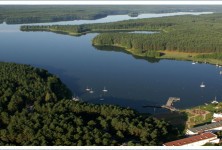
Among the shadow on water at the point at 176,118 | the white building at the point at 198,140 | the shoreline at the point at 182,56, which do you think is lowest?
the shadow on water at the point at 176,118

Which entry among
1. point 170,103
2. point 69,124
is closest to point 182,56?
point 170,103

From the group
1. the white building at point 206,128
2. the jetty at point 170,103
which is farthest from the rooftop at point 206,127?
the jetty at point 170,103

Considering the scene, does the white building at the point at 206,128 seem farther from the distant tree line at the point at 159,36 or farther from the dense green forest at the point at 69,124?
the distant tree line at the point at 159,36

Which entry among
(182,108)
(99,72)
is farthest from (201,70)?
(182,108)

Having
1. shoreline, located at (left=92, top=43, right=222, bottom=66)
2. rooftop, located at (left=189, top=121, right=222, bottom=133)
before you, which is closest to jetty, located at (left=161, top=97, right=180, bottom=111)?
rooftop, located at (left=189, top=121, right=222, bottom=133)

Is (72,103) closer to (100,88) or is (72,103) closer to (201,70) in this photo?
(100,88)

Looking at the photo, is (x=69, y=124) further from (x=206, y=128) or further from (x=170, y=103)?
(x=170, y=103)
